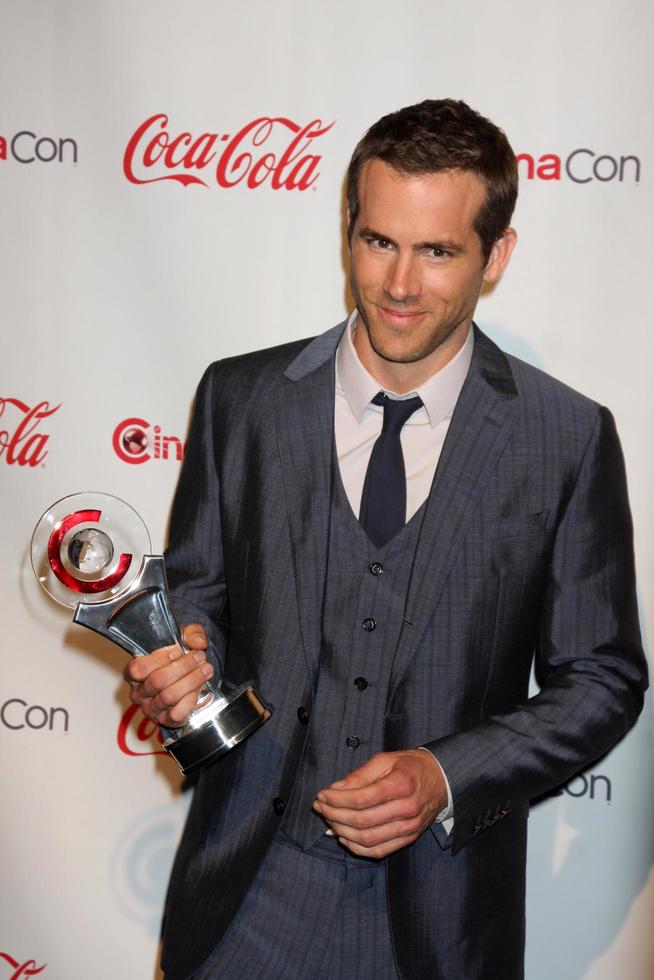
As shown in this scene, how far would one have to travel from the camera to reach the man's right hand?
146cm

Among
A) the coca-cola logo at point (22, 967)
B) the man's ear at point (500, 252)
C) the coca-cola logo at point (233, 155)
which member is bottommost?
the coca-cola logo at point (22, 967)

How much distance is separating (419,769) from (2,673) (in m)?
1.24

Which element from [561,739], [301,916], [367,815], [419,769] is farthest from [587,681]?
[301,916]

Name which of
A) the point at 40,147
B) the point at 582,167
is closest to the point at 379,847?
the point at 582,167

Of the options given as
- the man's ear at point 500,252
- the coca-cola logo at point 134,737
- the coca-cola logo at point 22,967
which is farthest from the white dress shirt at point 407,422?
the coca-cola logo at point 22,967

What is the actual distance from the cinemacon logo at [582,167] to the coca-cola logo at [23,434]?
1107 millimetres

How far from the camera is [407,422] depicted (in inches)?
70.6

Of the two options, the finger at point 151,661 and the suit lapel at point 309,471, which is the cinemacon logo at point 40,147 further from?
the finger at point 151,661

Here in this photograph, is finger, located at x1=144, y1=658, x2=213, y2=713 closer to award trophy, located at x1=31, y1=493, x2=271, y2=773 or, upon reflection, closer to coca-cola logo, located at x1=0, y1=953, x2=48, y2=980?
award trophy, located at x1=31, y1=493, x2=271, y2=773

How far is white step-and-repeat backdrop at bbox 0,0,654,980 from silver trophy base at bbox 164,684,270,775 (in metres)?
0.89

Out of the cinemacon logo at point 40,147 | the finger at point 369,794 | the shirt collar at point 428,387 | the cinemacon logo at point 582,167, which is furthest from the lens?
the cinemacon logo at point 40,147

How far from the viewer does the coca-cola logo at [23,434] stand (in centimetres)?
233

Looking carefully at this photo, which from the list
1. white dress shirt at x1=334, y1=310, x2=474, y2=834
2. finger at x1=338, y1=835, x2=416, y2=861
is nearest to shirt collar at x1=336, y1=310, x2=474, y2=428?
white dress shirt at x1=334, y1=310, x2=474, y2=834

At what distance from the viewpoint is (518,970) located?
1.77 meters
